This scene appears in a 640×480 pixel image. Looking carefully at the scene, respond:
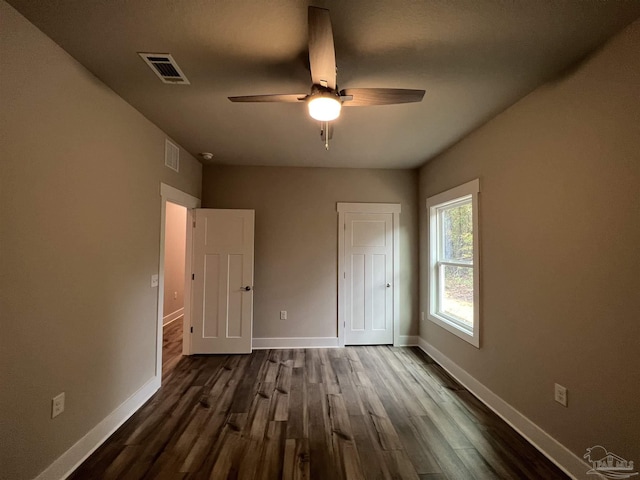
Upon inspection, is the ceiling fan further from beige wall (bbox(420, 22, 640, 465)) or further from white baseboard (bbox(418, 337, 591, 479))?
white baseboard (bbox(418, 337, 591, 479))

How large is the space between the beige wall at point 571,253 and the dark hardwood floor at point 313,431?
420 mm

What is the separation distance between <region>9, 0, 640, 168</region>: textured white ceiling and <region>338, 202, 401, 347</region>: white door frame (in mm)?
1541

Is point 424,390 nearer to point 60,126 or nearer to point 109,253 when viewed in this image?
point 109,253

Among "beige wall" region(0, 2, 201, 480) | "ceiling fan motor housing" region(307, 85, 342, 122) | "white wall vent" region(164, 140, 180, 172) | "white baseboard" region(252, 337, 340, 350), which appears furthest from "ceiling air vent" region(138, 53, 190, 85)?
"white baseboard" region(252, 337, 340, 350)

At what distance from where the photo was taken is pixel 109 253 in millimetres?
1982

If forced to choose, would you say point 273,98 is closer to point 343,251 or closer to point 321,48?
point 321,48

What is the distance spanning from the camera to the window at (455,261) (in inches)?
104

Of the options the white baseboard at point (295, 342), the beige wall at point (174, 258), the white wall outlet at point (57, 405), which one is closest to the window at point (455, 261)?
the white baseboard at point (295, 342)

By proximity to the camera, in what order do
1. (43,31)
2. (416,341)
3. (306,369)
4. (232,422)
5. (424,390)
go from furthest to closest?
(416,341), (306,369), (424,390), (232,422), (43,31)

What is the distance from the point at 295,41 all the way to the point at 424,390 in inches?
121

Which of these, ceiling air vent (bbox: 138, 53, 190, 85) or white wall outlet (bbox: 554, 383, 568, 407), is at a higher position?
ceiling air vent (bbox: 138, 53, 190, 85)

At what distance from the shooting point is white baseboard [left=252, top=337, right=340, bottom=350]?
3.70 meters

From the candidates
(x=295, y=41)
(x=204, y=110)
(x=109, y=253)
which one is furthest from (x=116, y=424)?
(x=295, y=41)

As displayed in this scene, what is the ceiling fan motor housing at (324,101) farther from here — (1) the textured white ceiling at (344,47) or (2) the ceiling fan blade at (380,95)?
(1) the textured white ceiling at (344,47)
